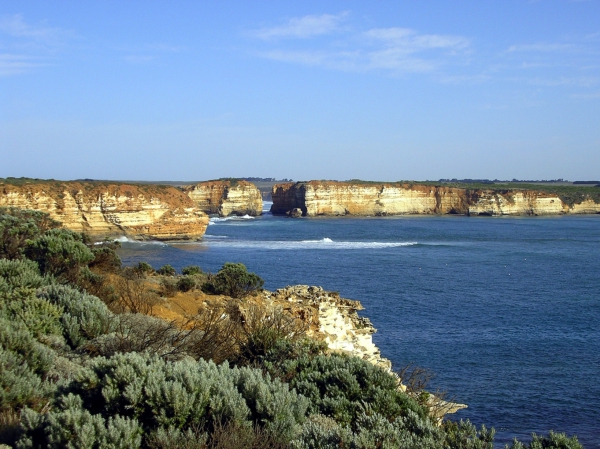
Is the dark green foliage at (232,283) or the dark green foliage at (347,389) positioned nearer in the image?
the dark green foliage at (347,389)

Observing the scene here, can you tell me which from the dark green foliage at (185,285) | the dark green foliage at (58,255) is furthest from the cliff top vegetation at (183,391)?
the dark green foliage at (185,285)

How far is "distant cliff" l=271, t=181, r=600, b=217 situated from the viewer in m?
107

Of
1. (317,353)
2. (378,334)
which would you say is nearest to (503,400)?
(378,334)

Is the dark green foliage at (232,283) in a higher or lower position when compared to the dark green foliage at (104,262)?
lower

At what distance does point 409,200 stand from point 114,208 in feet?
218

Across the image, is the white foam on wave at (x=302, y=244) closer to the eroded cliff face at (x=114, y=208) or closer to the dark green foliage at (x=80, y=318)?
the eroded cliff face at (x=114, y=208)

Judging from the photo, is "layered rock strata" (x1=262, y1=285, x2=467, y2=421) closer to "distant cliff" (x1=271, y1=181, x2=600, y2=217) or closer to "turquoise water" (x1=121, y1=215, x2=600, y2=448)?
"turquoise water" (x1=121, y1=215, x2=600, y2=448)

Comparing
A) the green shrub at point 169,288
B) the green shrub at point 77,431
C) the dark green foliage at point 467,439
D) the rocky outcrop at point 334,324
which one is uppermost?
the green shrub at point 77,431

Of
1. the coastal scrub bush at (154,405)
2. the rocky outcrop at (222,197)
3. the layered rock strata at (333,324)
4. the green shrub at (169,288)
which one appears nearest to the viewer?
the coastal scrub bush at (154,405)

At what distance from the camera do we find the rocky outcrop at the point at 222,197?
350 ft

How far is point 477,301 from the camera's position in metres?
30.0

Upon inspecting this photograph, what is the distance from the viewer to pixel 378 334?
22.2 metres

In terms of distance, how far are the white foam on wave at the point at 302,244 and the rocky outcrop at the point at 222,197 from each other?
46455mm

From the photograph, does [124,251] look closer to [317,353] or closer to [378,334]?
[378,334]
